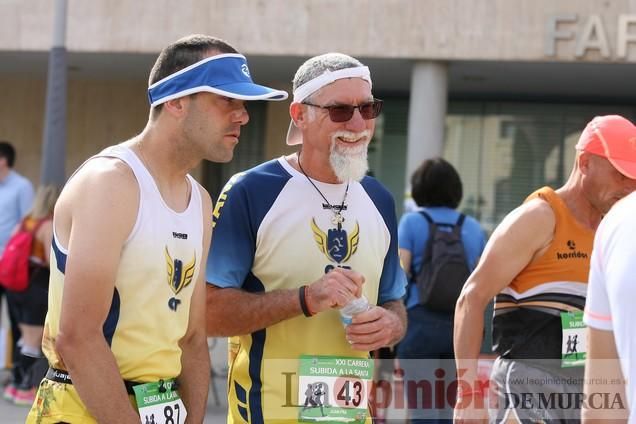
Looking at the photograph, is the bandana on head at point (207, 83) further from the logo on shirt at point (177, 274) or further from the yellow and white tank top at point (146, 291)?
the logo on shirt at point (177, 274)

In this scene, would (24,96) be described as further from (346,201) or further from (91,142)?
(346,201)

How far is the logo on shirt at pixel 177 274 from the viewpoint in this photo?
3107 millimetres

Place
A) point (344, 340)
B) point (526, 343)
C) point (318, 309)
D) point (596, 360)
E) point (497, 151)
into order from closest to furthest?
point (596, 360) → point (318, 309) → point (344, 340) → point (526, 343) → point (497, 151)

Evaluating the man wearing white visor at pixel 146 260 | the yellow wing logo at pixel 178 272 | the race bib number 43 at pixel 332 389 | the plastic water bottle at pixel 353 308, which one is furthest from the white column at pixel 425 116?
the yellow wing logo at pixel 178 272

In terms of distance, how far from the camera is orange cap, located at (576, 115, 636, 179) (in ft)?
13.0

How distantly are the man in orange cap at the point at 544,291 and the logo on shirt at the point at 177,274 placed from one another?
1489 mm

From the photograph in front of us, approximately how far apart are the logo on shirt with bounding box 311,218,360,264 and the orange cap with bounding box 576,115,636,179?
3.29 ft

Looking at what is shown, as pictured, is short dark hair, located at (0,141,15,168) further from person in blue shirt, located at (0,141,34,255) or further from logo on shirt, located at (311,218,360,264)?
logo on shirt, located at (311,218,360,264)

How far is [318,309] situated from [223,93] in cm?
79

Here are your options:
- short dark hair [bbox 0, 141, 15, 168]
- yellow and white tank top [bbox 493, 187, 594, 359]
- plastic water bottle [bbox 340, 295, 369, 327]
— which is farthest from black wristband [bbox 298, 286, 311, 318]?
short dark hair [bbox 0, 141, 15, 168]

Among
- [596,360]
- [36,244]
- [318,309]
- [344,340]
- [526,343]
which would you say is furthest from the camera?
[36,244]

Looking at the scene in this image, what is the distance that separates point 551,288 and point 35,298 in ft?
18.7

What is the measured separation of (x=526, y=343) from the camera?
4.31 metres

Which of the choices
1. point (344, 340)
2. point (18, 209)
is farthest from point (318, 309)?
point (18, 209)
